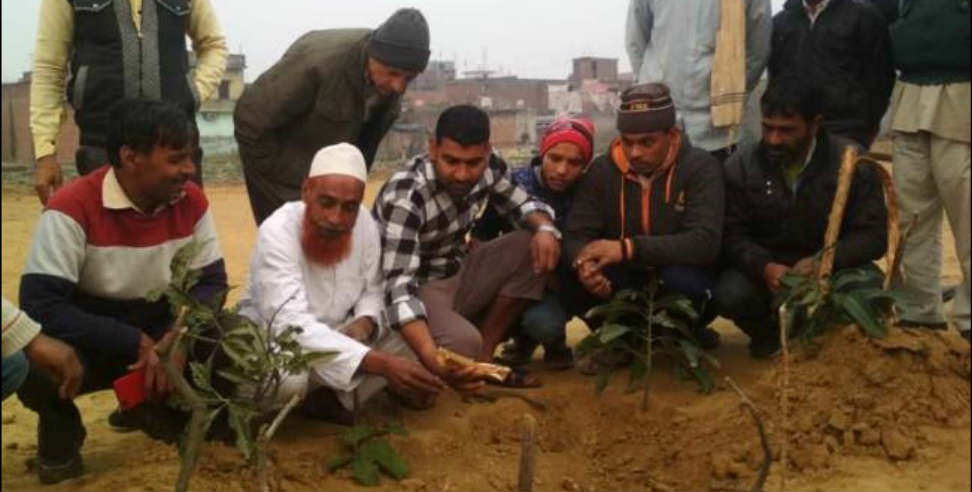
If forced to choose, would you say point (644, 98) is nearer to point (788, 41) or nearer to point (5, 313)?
point (788, 41)

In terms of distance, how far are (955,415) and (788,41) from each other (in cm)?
204

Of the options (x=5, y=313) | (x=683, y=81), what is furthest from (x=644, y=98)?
(x=5, y=313)

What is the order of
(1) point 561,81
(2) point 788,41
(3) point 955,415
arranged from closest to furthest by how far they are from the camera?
1. (3) point 955,415
2. (2) point 788,41
3. (1) point 561,81

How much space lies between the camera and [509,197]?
4578 millimetres

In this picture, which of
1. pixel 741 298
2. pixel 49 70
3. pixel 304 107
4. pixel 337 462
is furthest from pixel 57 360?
pixel 741 298

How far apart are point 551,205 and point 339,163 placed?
123cm

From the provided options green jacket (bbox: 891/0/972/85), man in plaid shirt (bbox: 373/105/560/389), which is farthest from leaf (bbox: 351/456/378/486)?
green jacket (bbox: 891/0/972/85)

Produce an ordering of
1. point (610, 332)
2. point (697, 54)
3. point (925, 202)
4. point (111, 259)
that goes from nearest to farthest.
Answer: point (111, 259)
point (610, 332)
point (925, 202)
point (697, 54)

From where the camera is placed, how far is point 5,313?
264cm

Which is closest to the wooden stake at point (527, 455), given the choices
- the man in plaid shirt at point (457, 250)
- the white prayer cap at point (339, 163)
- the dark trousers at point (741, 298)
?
the man in plaid shirt at point (457, 250)

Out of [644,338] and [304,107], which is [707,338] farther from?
[304,107]

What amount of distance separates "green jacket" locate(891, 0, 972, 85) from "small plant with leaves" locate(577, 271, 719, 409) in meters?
1.26

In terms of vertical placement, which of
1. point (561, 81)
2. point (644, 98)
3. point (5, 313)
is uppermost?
point (644, 98)

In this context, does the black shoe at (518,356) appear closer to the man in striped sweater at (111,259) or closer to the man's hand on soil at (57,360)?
the man in striped sweater at (111,259)
